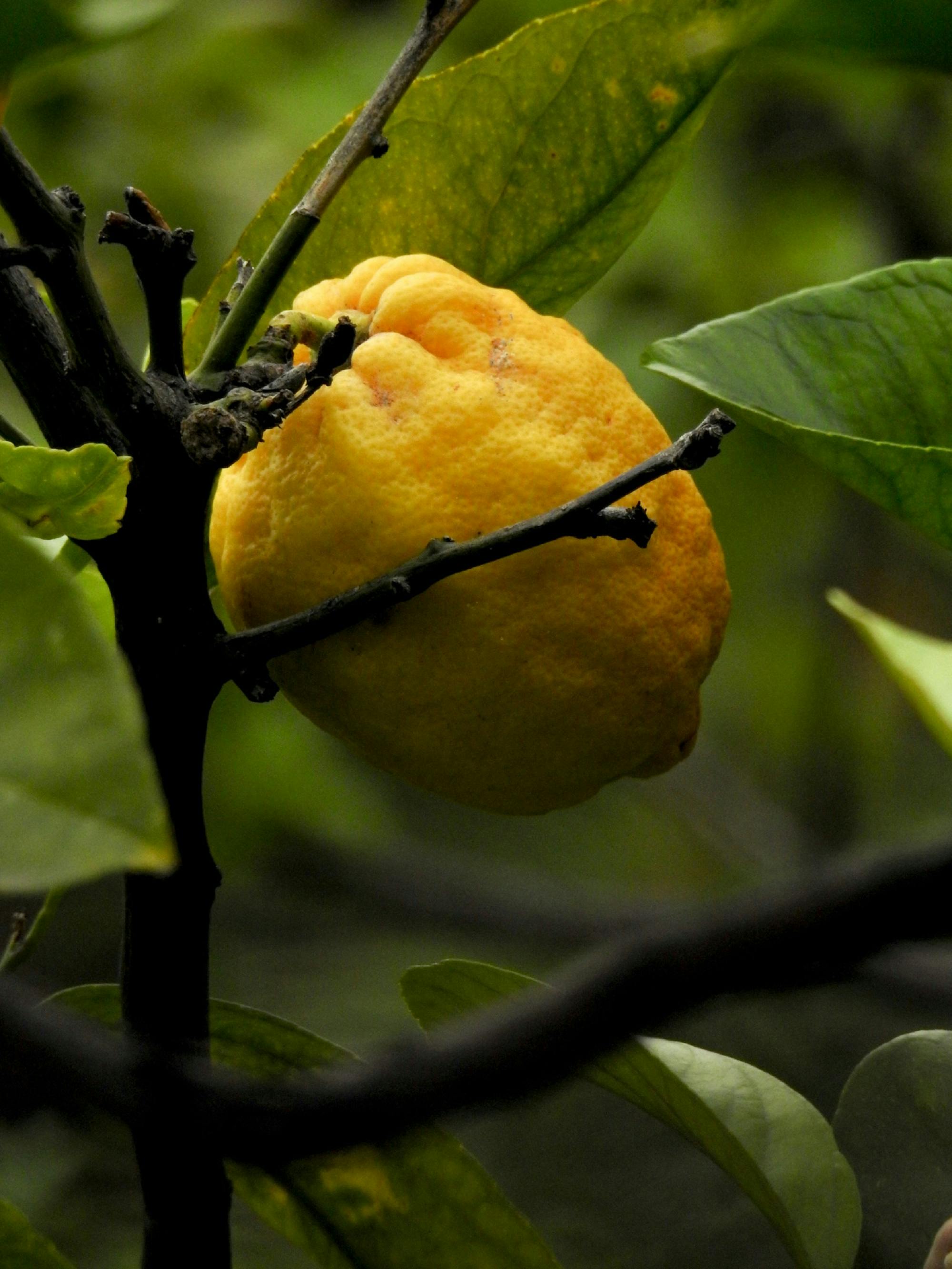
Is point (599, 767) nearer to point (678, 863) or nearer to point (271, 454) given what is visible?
point (271, 454)

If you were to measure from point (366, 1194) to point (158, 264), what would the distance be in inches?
14.5

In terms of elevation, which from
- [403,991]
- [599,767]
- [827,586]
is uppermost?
[599,767]

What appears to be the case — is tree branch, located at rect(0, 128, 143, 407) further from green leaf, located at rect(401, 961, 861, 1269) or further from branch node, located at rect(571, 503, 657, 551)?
green leaf, located at rect(401, 961, 861, 1269)

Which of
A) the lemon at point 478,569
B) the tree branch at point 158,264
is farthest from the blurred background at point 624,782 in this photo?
the tree branch at point 158,264

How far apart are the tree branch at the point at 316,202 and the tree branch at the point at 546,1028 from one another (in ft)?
0.82

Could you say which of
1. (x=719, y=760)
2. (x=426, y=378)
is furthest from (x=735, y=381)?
(x=719, y=760)

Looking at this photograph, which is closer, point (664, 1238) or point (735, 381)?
point (735, 381)

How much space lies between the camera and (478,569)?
45 cm

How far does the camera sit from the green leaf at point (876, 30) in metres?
0.25

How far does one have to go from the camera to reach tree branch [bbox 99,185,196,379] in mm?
403

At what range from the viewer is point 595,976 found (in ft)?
0.67

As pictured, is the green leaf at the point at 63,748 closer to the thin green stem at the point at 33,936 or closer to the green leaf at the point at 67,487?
the green leaf at the point at 67,487

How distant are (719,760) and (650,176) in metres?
1.68

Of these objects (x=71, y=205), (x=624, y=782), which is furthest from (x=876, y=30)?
(x=624, y=782)
